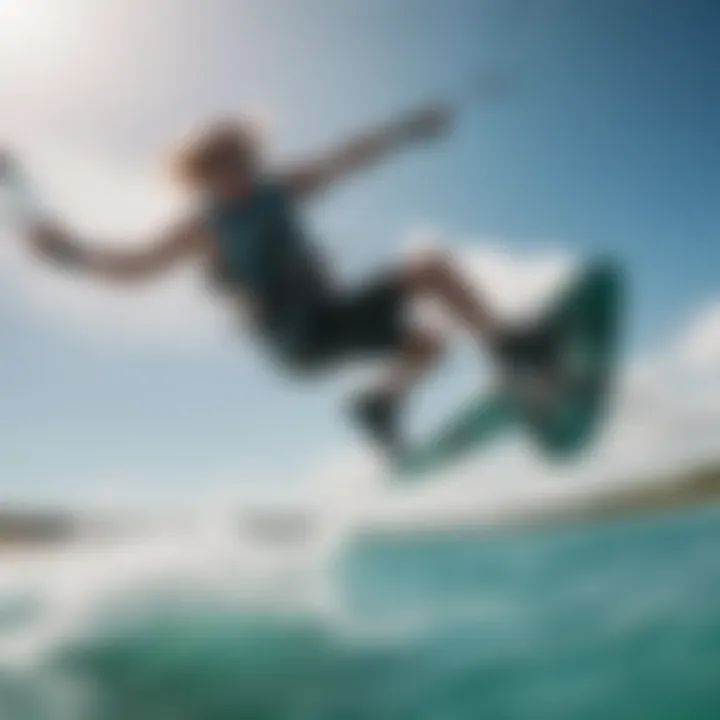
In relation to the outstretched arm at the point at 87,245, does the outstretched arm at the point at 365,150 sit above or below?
above

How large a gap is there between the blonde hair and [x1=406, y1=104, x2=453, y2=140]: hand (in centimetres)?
18

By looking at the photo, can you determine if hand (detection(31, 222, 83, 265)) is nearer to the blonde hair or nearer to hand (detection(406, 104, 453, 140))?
the blonde hair

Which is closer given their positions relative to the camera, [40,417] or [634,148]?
[40,417]

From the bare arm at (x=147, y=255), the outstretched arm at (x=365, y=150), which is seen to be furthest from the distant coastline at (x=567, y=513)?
the outstretched arm at (x=365, y=150)

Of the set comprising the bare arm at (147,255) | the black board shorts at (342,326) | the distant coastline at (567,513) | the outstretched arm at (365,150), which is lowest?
the distant coastline at (567,513)

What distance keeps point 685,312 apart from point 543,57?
1.19 ft

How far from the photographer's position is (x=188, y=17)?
131 centimetres

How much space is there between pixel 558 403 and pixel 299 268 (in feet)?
1.14

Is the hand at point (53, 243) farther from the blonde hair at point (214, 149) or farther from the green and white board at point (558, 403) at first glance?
the green and white board at point (558, 403)

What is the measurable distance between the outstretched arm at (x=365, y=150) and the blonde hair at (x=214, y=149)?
0.06 metres

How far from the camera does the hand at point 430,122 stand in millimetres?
1334

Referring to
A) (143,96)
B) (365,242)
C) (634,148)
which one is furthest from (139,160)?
(634,148)

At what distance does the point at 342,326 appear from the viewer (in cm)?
133

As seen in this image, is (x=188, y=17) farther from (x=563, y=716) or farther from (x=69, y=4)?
(x=563, y=716)
